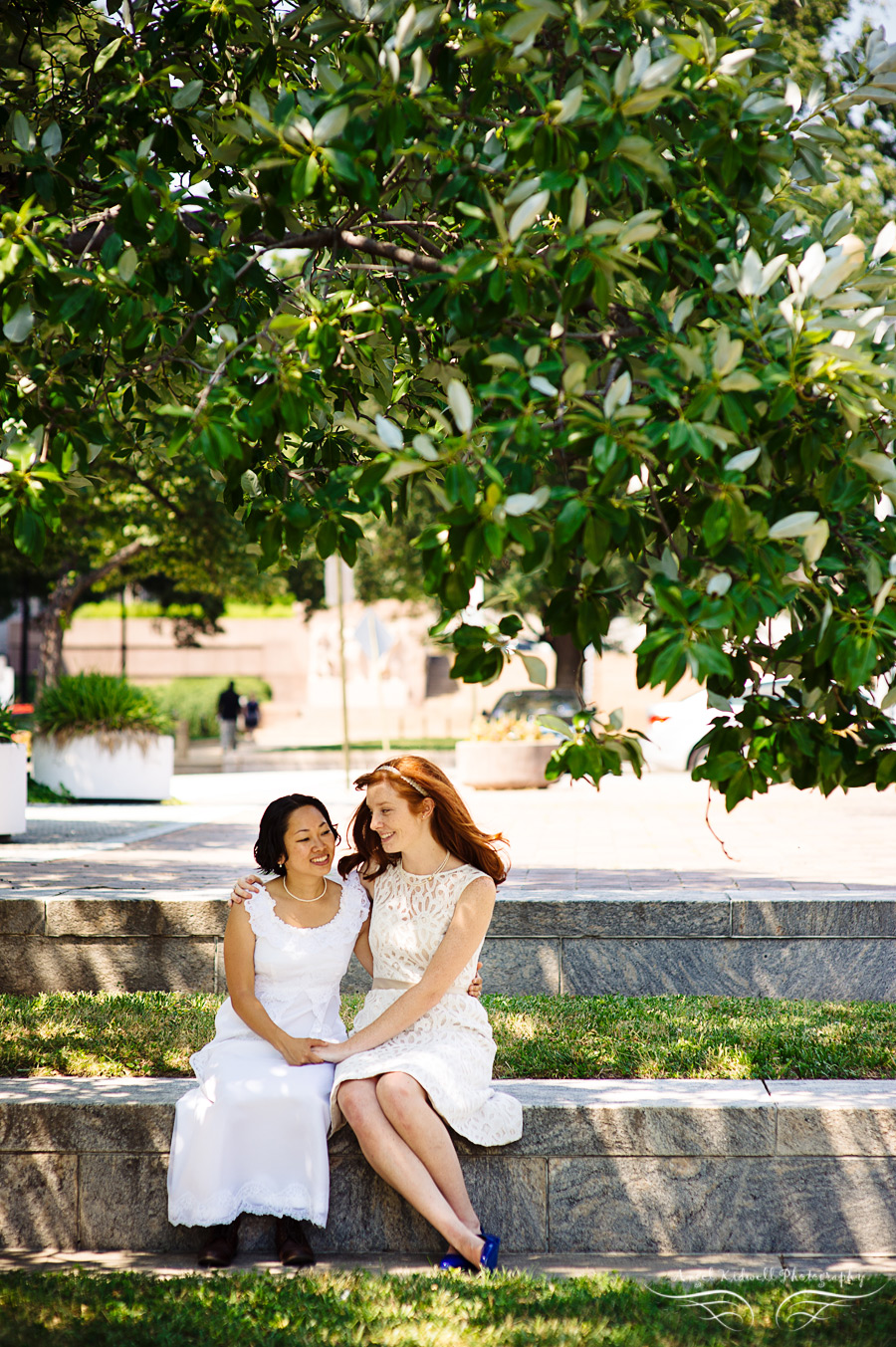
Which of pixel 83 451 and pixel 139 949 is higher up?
pixel 83 451

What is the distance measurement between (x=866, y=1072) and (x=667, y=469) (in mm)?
3447

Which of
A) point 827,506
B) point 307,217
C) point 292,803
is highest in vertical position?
point 307,217

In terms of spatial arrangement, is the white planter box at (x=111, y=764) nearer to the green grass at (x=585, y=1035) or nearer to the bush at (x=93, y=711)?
the bush at (x=93, y=711)

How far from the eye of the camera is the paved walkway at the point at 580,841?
8328 mm

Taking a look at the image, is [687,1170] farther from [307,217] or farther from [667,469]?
[307,217]

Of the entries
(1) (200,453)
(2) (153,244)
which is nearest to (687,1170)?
(1) (200,453)

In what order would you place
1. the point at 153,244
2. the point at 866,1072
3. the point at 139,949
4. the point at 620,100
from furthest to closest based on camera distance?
the point at 139,949
the point at 866,1072
the point at 153,244
the point at 620,100

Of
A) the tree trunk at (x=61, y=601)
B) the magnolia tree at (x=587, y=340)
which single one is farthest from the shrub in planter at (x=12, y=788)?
the tree trunk at (x=61, y=601)

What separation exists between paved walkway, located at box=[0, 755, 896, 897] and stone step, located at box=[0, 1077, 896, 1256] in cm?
179

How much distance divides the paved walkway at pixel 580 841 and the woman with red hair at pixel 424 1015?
77.8 inches

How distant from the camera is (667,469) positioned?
9.14 ft

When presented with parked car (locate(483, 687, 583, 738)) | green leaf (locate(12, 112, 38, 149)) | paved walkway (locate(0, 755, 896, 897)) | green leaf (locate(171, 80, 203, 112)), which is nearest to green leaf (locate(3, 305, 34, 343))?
green leaf (locate(12, 112, 38, 149))

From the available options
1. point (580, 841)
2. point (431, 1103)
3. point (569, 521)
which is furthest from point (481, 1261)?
point (580, 841)

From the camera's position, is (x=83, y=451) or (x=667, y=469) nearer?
(x=667, y=469)
